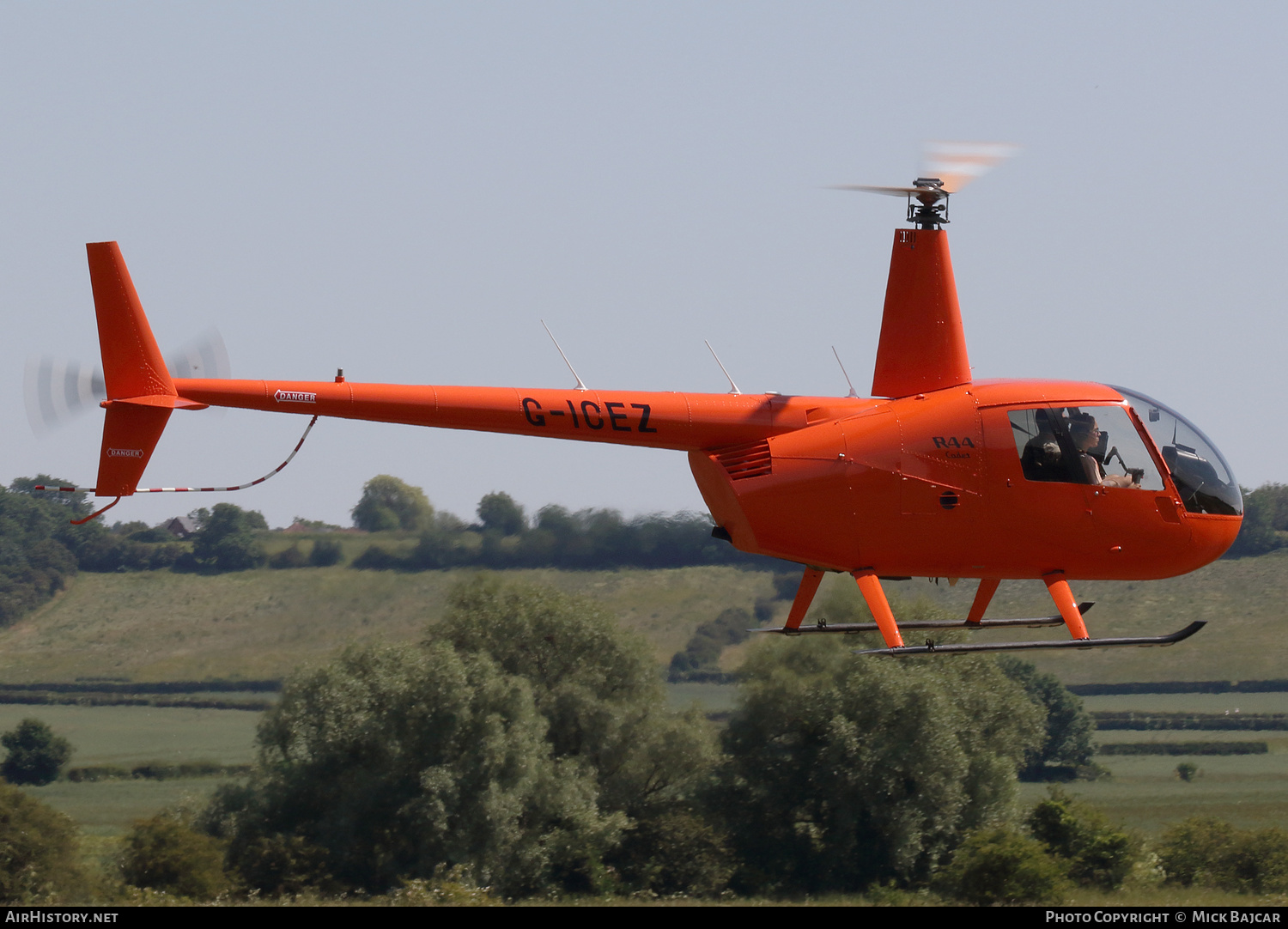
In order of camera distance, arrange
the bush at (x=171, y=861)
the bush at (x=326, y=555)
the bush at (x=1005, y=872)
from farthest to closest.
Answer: the bush at (x=326, y=555) → the bush at (x=171, y=861) → the bush at (x=1005, y=872)

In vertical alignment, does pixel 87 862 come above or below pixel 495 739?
below

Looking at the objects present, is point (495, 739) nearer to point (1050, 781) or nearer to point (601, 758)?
point (601, 758)

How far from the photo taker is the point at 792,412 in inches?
612

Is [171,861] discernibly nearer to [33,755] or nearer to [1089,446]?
[33,755]

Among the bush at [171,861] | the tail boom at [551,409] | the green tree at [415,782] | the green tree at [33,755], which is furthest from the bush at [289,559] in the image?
the tail boom at [551,409]

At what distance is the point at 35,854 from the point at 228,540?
38.2 meters

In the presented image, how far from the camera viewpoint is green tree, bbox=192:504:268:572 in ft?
261

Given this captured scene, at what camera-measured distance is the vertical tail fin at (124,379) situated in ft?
50.1

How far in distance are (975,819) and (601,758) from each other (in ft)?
44.4

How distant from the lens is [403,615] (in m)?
68.1

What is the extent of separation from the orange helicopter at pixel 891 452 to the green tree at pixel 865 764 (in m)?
34.1

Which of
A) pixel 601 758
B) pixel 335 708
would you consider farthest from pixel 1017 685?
pixel 335 708

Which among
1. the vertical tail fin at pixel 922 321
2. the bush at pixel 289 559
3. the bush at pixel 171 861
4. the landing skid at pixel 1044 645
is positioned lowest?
the bush at pixel 171 861

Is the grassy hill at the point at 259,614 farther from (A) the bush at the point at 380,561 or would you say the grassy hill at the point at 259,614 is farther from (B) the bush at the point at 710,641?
(A) the bush at the point at 380,561
